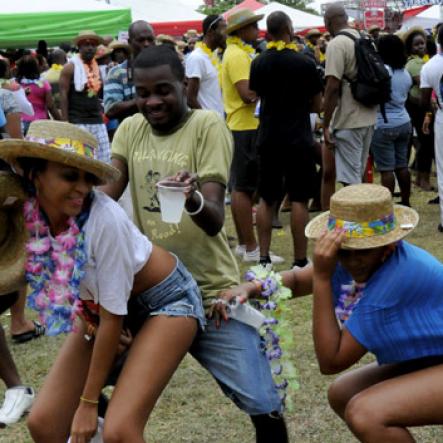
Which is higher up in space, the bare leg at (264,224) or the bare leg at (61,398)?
the bare leg at (61,398)

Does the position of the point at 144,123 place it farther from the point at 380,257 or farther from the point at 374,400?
the point at 374,400

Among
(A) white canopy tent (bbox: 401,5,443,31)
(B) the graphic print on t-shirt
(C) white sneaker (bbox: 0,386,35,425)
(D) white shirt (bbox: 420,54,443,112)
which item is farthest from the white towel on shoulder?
(A) white canopy tent (bbox: 401,5,443,31)

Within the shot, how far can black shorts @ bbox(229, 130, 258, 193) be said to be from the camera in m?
7.38

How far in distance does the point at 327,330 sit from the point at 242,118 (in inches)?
188

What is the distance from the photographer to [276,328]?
3.34 metres

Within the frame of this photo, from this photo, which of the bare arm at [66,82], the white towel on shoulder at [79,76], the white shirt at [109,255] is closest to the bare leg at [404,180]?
the white towel on shoulder at [79,76]

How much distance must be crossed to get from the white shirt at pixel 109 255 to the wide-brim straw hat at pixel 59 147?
0.14m

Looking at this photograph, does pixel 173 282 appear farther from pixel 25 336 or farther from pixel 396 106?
pixel 396 106

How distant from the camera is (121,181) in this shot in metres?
3.49

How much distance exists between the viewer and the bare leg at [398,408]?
9.36ft

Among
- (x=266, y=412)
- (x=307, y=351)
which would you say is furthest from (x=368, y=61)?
(x=266, y=412)

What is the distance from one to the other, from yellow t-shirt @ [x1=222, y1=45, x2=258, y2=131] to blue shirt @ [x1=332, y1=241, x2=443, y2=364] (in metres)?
4.65

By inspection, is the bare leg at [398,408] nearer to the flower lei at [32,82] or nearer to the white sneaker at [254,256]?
the white sneaker at [254,256]

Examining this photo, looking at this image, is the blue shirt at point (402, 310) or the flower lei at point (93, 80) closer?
the blue shirt at point (402, 310)
